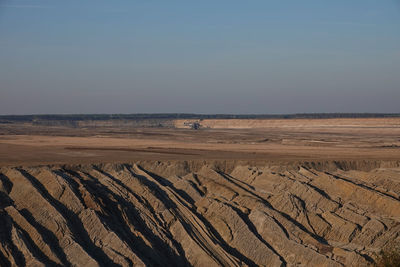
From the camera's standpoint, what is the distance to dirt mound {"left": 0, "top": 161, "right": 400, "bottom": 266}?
24.6 meters

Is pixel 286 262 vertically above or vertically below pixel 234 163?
below

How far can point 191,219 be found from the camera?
95.1 feet

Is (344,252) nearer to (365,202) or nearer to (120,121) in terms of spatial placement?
(365,202)

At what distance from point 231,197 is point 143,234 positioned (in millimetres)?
7380

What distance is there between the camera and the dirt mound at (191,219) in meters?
24.6

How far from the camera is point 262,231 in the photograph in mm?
27953

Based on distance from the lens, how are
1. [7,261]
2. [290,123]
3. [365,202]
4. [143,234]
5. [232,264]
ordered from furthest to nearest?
[290,123], [365,202], [143,234], [232,264], [7,261]

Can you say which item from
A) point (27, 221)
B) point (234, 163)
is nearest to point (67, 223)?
point (27, 221)

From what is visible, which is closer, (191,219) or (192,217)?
(191,219)

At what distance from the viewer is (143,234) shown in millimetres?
26734

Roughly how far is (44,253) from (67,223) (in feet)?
7.55

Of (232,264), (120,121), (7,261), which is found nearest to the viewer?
(7,261)

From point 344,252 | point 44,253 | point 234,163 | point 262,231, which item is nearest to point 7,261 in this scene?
point 44,253

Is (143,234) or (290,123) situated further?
(290,123)
